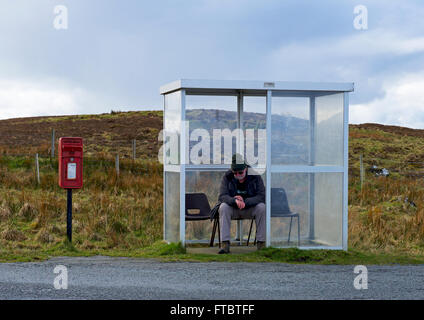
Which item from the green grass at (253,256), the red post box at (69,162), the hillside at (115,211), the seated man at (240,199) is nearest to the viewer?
the green grass at (253,256)

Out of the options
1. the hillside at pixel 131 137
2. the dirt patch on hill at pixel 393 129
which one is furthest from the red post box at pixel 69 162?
the dirt patch on hill at pixel 393 129

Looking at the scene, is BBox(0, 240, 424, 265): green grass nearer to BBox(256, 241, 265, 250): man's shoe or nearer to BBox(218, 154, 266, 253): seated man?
BBox(256, 241, 265, 250): man's shoe

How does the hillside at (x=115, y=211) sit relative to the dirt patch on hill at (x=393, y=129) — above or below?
below

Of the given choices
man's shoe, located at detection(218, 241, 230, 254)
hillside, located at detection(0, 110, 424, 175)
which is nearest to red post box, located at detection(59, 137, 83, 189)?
man's shoe, located at detection(218, 241, 230, 254)

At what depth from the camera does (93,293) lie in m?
7.06

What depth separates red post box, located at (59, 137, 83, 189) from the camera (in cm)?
1083

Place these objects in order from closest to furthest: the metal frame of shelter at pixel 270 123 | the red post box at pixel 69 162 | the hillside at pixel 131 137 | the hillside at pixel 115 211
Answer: the metal frame of shelter at pixel 270 123
the red post box at pixel 69 162
the hillside at pixel 115 211
the hillside at pixel 131 137

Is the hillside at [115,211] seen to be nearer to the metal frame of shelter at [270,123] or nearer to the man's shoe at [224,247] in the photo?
the metal frame of shelter at [270,123]

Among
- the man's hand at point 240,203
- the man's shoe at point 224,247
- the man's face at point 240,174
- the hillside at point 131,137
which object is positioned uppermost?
the hillside at point 131,137

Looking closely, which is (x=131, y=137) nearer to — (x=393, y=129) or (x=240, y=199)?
(x=393, y=129)

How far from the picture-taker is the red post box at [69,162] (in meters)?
10.8

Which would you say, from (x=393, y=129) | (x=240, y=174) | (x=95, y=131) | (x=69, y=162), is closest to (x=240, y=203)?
(x=240, y=174)
